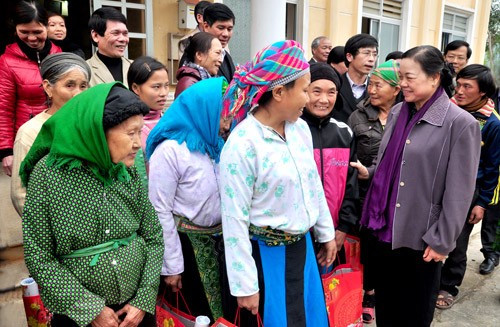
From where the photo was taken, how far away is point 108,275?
1.60 metres

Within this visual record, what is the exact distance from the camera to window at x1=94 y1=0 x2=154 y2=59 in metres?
5.57

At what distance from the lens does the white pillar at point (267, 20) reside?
215 inches

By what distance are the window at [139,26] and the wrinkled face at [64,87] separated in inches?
135

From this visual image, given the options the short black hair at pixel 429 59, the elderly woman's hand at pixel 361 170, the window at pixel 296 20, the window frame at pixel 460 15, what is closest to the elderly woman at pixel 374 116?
the elderly woman's hand at pixel 361 170

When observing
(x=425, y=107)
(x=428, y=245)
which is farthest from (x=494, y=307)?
(x=425, y=107)

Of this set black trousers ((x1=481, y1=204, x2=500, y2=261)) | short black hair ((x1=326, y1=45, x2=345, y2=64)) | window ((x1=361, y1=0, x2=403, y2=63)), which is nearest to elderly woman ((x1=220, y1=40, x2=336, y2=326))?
black trousers ((x1=481, y1=204, x2=500, y2=261))

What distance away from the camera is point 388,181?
235cm

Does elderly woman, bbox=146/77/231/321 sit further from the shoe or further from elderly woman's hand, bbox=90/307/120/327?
the shoe

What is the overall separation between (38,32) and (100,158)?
6.20 feet

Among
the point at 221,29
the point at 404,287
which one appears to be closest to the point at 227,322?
the point at 404,287

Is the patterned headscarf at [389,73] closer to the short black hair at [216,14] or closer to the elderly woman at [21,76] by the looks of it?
the short black hair at [216,14]

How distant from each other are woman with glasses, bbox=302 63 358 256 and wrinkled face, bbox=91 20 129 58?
5.70ft

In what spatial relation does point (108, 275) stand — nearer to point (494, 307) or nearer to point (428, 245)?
point (428, 245)

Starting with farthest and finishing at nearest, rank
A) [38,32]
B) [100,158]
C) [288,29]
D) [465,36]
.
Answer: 1. [465,36]
2. [288,29]
3. [38,32]
4. [100,158]
